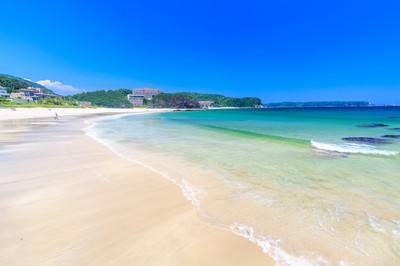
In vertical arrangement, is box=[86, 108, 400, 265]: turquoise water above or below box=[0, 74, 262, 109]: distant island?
below

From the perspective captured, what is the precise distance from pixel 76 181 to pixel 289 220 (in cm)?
547

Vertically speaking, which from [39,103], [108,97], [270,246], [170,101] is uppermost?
[108,97]

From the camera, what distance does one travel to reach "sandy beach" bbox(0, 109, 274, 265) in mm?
2836

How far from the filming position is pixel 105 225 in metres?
3.62

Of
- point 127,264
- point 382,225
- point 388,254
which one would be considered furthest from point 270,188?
point 127,264

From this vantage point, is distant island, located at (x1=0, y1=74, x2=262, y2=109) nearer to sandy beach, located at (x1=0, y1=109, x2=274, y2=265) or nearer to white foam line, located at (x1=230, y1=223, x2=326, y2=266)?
sandy beach, located at (x1=0, y1=109, x2=274, y2=265)

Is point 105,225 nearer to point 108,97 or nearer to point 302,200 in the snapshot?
point 302,200

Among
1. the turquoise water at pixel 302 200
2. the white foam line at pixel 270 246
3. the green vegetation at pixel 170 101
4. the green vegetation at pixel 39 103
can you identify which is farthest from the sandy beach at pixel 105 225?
the green vegetation at pixel 170 101

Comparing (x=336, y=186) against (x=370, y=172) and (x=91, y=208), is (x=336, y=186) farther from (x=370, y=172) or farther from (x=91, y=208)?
(x=91, y=208)

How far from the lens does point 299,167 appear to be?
7684mm

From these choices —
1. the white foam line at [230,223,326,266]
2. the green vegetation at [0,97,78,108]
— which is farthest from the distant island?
the white foam line at [230,223,326,266]

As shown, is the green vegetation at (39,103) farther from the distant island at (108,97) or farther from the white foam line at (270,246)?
the white foam line at (270,246)

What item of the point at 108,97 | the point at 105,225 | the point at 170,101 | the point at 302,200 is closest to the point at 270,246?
the point at 302,200

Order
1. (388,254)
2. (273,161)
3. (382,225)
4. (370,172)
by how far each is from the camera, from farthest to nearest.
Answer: (273,161), (370,172), (382,225), (388,254)
